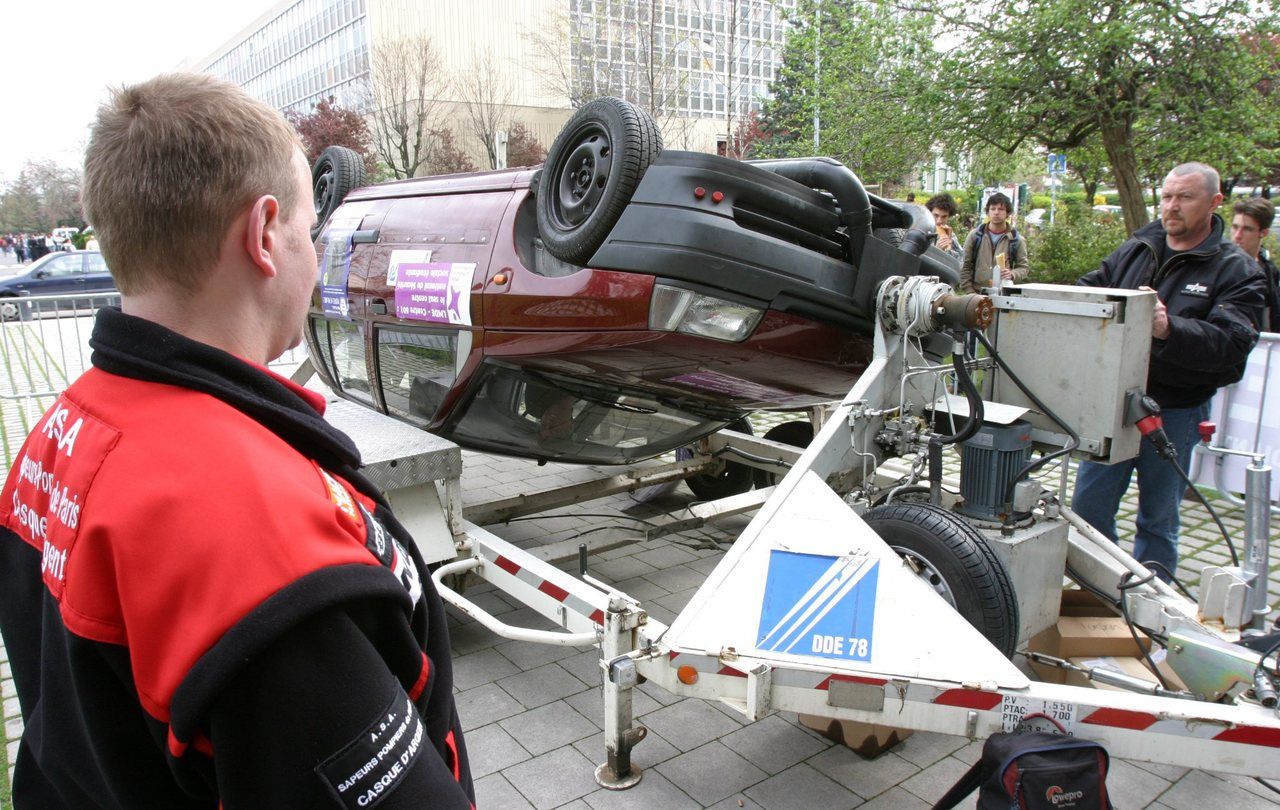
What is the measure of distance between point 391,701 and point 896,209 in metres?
3.33

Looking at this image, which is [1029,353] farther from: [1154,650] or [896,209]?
[1154,650]

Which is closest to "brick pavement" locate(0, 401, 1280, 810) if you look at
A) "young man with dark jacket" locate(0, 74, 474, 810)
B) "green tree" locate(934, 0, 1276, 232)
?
"young man with dark jacket" locate(0, 74, 474, 810)

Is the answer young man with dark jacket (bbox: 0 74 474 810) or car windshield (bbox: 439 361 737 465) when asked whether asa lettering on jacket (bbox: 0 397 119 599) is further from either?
car windshield (bbox: 439 361 737 465)

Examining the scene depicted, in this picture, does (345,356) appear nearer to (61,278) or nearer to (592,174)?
(592,174)

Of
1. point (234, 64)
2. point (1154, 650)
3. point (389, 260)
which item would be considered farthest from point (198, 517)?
point (234, 64)

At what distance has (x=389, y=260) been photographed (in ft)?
14.6

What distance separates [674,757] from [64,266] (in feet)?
82.7

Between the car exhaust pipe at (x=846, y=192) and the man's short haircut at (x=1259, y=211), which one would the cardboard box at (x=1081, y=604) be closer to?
the car exhaust pipe at (x=846, y=192)

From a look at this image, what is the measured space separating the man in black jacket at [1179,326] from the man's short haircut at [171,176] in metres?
3.64

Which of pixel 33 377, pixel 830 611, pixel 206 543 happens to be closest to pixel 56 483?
pixel 206 543

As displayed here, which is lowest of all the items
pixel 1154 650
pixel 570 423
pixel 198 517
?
pixel 1154 650

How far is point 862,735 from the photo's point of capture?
3.38 metres

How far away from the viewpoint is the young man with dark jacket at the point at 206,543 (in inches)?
33.9

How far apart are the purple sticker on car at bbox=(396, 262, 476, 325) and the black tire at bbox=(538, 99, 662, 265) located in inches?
19.4
